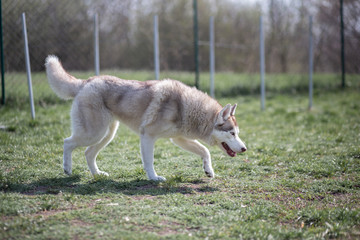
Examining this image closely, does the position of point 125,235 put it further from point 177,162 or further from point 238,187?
point 177,162

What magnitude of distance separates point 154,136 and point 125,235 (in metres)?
1.86

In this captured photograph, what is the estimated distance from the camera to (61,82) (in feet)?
15.1

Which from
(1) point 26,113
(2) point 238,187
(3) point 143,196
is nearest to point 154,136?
(3) point 143,196

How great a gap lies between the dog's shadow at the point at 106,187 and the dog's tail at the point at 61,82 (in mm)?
1125

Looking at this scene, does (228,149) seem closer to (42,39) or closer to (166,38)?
(42,39)

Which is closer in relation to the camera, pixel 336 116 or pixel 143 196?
pixel 143 196

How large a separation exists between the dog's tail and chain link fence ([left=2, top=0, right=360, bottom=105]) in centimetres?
381

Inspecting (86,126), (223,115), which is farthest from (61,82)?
(223,115)

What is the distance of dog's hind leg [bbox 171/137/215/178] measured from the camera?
183 inches

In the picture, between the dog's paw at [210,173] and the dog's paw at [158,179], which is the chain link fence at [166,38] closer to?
the dog's paw at [158,179]

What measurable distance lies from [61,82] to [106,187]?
5.30ft

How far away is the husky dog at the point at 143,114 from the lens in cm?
440

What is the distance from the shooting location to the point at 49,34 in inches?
347

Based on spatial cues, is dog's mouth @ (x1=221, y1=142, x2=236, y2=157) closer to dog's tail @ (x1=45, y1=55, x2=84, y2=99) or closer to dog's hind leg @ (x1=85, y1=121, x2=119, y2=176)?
dog's hind leg @ (x1=85, y1=121, x2=119, y2=176)
